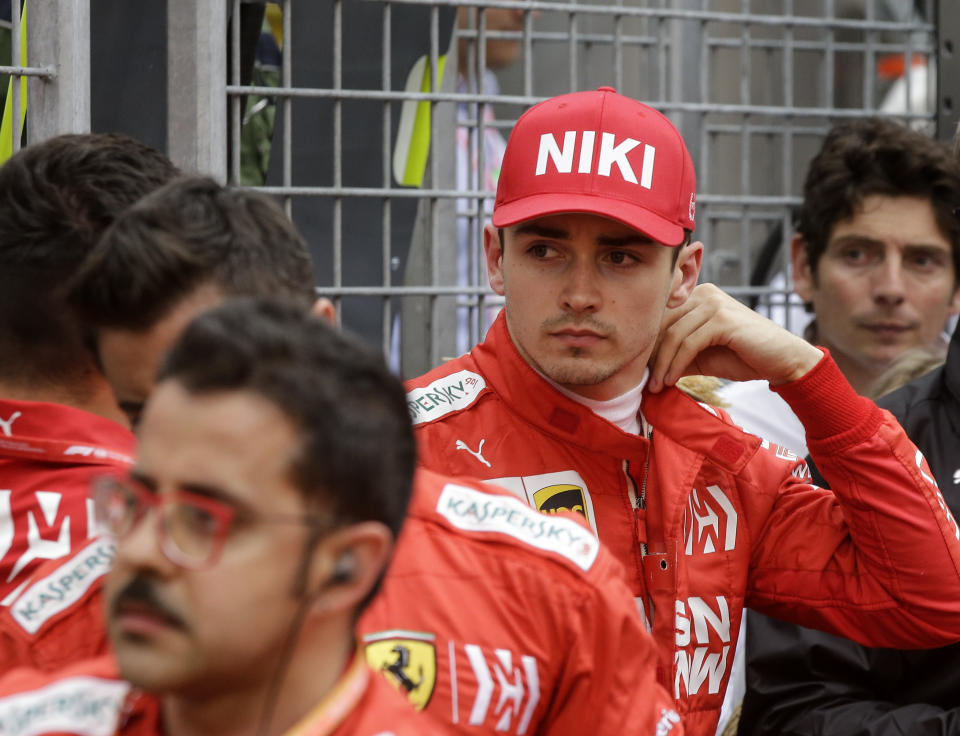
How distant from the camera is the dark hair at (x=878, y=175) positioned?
3949mm

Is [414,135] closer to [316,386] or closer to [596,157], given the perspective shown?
[596,157]

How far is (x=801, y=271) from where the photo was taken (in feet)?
13.8

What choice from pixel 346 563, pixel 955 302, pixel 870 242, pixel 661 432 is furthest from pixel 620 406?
pixel 955 302

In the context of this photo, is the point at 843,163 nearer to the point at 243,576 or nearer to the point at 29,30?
the point at 29,30

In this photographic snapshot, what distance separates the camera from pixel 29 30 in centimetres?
281

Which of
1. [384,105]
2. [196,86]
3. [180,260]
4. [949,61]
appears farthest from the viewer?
[949,61]

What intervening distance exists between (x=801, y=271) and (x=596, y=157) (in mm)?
Result: 1926

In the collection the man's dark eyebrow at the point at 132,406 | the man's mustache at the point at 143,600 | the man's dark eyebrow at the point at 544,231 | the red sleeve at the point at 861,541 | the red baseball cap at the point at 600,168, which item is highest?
the red baseball cap at the point at 600,168

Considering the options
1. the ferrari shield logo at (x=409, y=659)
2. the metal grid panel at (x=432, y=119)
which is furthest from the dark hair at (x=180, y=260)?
the metal grid panel at (x=432, y=119)

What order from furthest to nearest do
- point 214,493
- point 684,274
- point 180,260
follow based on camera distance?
point 684,274 → point 180,260 → point 214,493

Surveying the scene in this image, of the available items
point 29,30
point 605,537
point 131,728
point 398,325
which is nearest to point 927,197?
point 398,325

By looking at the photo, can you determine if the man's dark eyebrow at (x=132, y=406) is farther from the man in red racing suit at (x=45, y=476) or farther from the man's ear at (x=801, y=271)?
the man's ear at (x=801, y=271)

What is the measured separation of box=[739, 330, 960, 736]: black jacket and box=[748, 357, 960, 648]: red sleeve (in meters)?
0.22

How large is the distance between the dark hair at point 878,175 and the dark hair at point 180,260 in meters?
2.57
